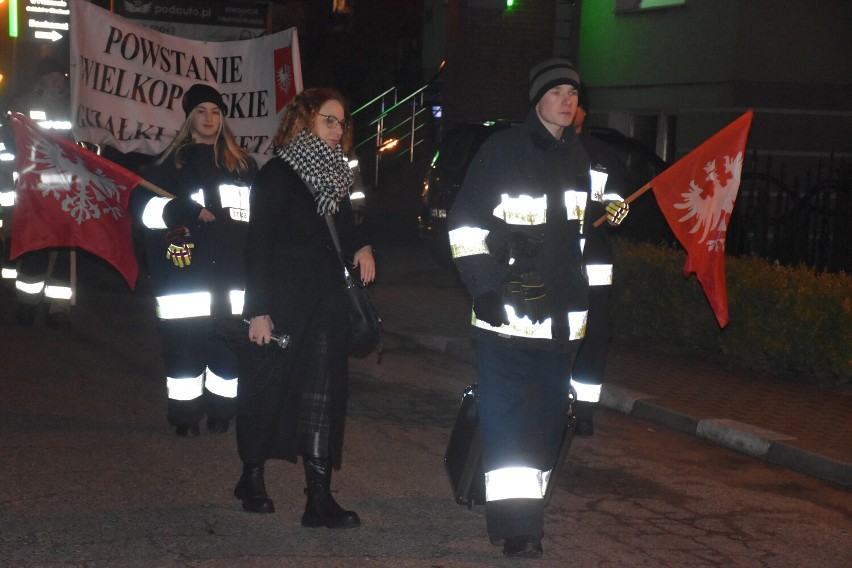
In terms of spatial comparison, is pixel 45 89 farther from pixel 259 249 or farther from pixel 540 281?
pixel 540 281

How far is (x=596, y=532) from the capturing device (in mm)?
5910

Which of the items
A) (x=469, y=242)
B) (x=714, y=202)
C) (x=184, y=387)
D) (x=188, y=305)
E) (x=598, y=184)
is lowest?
(x=184, y=387)

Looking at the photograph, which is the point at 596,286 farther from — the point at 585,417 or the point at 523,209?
the point at 523,209

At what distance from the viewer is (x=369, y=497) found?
20.8ft

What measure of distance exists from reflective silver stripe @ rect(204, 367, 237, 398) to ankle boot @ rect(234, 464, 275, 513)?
132cm

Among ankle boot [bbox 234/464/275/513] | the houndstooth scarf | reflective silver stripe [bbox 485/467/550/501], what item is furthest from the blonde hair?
reflective silver stripe [bbox 485/467/550/501]

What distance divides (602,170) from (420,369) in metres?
3.61

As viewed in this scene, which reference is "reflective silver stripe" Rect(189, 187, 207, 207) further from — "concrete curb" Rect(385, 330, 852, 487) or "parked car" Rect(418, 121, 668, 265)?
"parked car" Rect(418, 121, 668, 265)

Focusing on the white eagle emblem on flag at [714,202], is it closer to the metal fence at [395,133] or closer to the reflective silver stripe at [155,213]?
the reflective silver stripe at [155,213]

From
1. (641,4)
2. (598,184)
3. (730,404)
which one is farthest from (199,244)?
(641,4)

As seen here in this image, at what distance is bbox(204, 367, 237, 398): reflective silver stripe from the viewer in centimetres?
725

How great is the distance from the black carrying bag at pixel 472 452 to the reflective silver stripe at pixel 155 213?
2284 millimetres

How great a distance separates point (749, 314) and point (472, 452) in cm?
473

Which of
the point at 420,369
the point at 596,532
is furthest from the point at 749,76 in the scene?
the point at 596,532
